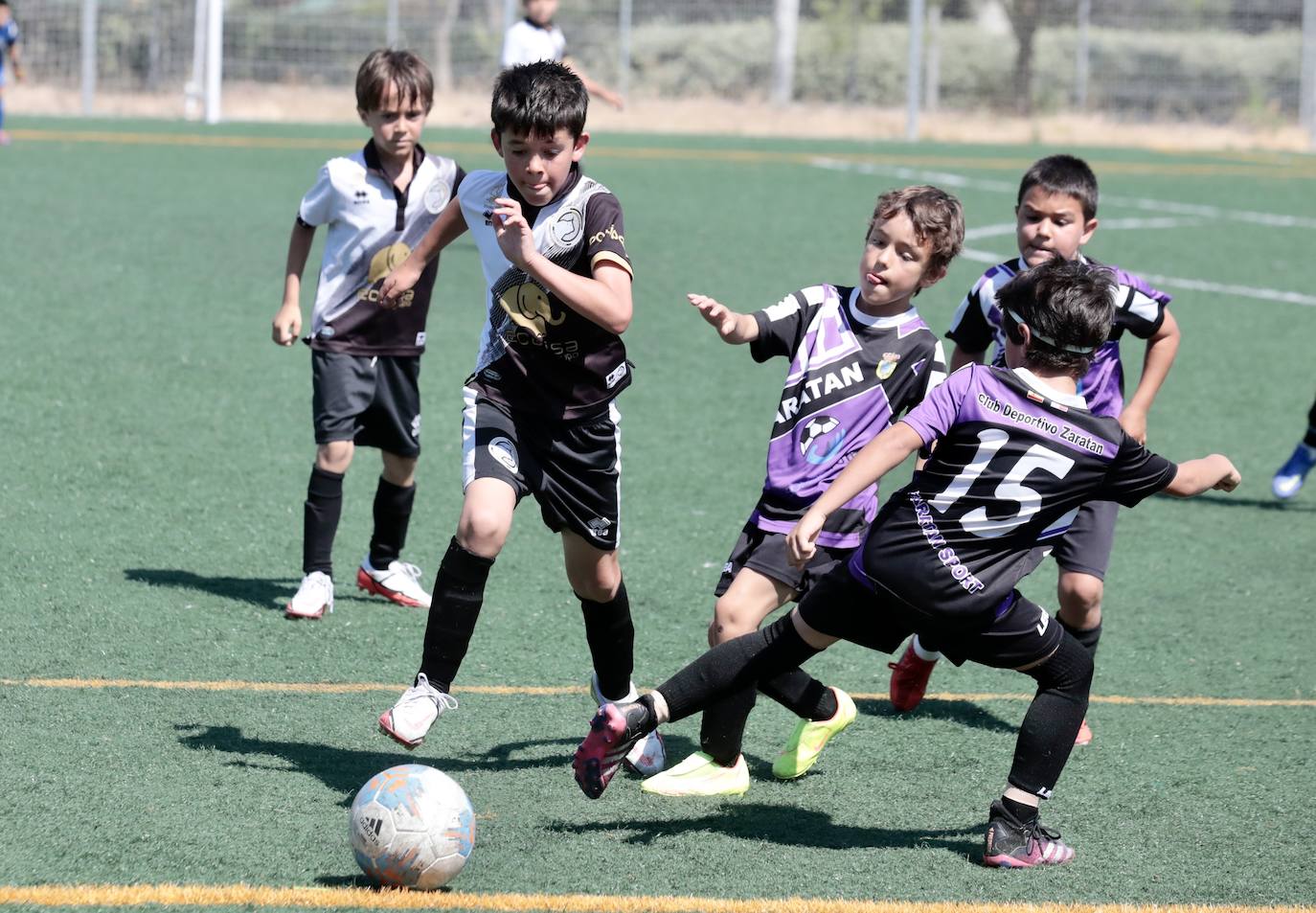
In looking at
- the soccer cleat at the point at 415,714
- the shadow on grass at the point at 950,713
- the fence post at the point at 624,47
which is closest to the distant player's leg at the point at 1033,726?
the shadow on grass at the point at 950,713

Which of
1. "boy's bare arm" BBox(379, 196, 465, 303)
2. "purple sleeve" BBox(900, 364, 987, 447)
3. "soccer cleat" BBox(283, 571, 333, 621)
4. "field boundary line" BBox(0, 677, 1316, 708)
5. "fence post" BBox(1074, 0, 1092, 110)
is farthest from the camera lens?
"fence post" BBox(1074, 0, 1092, 110)

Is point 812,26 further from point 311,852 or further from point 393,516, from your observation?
point 311,852

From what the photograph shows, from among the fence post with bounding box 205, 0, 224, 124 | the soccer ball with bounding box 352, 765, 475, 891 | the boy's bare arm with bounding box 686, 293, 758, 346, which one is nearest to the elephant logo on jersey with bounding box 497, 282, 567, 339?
the boy's bare arm with bounding box 686, 293, 758, 346

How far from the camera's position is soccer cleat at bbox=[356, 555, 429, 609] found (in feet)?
20.2

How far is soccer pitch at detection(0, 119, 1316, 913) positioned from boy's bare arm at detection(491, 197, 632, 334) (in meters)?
1.30

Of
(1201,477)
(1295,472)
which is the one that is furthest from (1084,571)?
(1295,472)

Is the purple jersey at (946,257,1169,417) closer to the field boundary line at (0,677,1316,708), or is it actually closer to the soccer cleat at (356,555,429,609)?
the field boundary line at (0,677,1316,708)

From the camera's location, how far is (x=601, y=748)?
3.85 meters

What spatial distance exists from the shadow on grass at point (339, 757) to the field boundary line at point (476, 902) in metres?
0.75

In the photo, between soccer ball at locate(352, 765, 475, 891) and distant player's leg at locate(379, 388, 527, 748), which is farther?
distant player's leg at locate(379, 388, 527, 748)

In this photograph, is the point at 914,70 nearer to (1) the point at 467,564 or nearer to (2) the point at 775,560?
(2) the point at 775,560

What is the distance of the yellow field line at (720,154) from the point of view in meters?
19.7

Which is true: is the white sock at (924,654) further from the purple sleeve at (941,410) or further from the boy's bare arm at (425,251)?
the boy's bare arm at (425,251)

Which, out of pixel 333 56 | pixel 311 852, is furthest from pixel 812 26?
pixel 311 852
